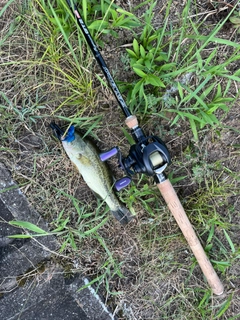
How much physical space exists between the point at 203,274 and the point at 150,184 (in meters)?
0.76

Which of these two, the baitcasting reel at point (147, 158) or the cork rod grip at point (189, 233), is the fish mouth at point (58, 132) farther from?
the cork rod grip at point (189, 233)

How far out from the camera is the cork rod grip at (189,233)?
78.5 inches

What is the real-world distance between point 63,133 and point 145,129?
556 millimetres

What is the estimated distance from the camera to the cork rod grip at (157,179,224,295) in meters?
1.99

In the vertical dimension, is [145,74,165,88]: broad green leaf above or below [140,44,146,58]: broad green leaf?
below

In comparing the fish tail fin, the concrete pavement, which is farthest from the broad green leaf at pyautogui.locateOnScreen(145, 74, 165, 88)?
the concrete pavement

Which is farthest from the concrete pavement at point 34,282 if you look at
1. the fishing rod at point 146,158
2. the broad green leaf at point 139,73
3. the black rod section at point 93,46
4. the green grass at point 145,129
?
the broad green leaf at point 139,73

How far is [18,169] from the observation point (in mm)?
2312

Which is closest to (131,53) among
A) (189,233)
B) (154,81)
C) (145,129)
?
(154,81)

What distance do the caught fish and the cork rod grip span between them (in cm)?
39

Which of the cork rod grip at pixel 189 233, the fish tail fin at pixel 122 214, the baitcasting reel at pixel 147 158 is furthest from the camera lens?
the fish tail fin at pixel 122 214

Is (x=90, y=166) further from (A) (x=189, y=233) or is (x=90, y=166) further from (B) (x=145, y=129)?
(A) (x=189, y=233)

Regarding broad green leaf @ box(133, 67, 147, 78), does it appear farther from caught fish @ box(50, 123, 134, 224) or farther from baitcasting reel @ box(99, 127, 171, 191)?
caught fish @ box(50, 123, 134, 224)

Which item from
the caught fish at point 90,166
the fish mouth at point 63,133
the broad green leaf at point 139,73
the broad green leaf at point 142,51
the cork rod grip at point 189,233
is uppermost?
the broad green leaf at point 142,51
